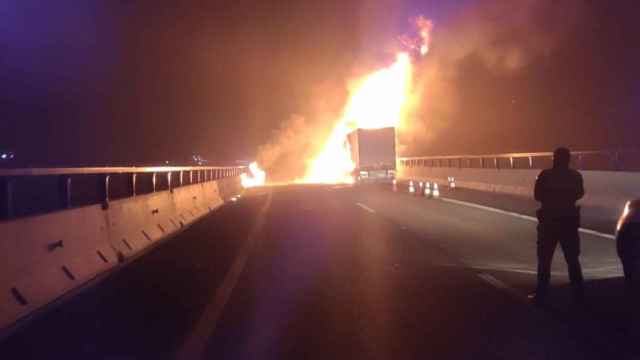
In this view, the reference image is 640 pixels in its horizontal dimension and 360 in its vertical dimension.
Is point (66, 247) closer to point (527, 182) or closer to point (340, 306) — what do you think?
point (340, 306)

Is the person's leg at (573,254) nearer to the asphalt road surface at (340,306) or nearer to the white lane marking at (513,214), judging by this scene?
the asphalt road surface at (340,306)

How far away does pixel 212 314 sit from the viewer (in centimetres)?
1012

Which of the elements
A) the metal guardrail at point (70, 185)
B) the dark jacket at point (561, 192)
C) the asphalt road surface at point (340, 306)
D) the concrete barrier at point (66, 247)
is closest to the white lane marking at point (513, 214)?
the asphalt road surface at point (340, 306)

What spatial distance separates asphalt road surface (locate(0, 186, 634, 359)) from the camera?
27.1ft

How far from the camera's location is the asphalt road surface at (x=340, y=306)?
8258 millimetres

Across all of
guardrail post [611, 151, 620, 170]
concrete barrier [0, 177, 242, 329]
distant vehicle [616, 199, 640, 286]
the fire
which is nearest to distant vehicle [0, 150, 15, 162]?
the fire

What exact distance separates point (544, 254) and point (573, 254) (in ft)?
1.10

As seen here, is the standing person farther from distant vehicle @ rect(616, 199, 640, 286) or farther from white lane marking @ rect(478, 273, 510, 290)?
white lane marking @ rect(478, 273, 510, 290)

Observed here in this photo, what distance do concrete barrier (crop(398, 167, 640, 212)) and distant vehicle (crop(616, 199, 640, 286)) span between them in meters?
16.0

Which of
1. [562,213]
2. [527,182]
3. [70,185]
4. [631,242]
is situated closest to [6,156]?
[527,182]

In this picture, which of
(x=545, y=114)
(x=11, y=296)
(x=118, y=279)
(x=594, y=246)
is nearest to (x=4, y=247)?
(x=11, y=296)

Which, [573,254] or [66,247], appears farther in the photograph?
[66,247]

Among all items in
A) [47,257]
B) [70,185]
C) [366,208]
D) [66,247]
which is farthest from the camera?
[366,208]

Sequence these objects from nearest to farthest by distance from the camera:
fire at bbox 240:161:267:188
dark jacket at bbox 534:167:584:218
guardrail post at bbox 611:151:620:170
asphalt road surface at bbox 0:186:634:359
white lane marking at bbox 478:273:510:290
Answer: asphalt road surface at bbox 0:186:634:359 < dark jacket at bbox 534:167:584:218 < white lane marking at bbox 478:273:510:290 < guardrail post at bbox 611:151:620:170 < fire at bbox 240:161:267:188
